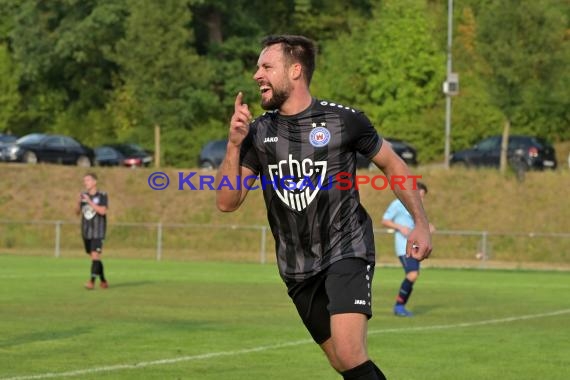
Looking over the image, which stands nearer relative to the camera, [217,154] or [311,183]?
[311,183]

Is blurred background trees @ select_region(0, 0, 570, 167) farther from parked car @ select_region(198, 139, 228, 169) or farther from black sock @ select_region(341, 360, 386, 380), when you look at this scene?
black sock @ select_region(341, 360, 386, 380)

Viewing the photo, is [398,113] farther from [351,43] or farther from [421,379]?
[421,379]

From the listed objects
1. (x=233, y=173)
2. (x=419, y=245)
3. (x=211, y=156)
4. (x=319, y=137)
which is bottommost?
(x=419, y=245)

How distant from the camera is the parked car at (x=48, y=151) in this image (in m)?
57.8

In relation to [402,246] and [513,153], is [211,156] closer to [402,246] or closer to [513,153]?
[513,153]

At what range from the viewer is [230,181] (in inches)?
327

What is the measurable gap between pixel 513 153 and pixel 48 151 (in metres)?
19.2

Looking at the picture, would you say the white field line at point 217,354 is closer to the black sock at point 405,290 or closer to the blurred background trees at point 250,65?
the black sock at point 405,290

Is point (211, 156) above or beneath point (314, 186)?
above

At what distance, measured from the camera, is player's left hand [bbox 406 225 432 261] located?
801 centimetres

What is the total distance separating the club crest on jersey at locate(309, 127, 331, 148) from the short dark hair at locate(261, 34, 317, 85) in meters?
0.32

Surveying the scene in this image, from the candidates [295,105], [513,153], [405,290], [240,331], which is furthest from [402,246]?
[513,153]

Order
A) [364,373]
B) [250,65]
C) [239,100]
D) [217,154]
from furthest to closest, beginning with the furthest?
1. [250,65]
2. [217,154]
3. [364,373]
4. [239,100]

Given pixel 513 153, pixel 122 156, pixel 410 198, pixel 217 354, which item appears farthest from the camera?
pixel 122 156
